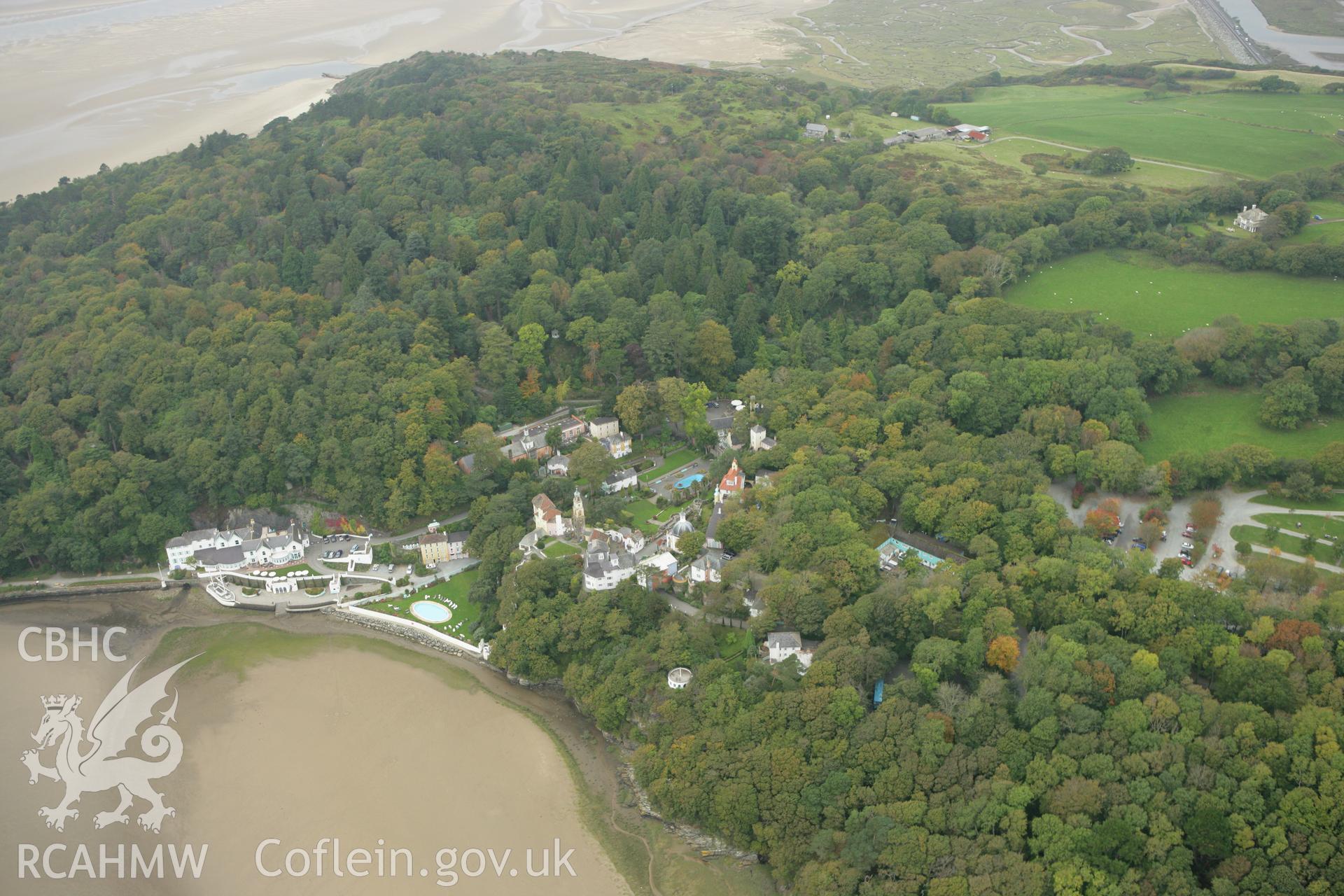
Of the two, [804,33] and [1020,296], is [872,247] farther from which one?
[804,33]

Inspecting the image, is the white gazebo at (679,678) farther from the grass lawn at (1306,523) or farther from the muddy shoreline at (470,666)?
the grass lawn at (1306,523)

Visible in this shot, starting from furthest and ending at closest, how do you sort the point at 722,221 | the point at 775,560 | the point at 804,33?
the point at 804,33
the point at 722,221
the point at 775,560

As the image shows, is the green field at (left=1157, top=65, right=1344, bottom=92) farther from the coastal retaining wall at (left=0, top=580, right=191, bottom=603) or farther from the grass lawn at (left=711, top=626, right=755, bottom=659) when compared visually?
the coastal retaining wall at (left=0, top=580, right=191, bottom=603)

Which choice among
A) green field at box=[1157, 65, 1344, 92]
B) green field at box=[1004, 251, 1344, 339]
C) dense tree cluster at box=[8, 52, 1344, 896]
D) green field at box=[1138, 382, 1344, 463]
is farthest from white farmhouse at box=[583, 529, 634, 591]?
green field at box=[1157, 65, 1344, 92]

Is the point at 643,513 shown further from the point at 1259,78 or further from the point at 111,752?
the point at 1259,78

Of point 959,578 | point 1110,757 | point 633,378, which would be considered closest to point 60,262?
point 633,378

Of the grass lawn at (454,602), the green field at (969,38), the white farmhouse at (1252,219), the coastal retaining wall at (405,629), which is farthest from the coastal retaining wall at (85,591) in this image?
the green field at (969,38)

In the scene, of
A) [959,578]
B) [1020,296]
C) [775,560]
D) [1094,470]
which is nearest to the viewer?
[959,578]
